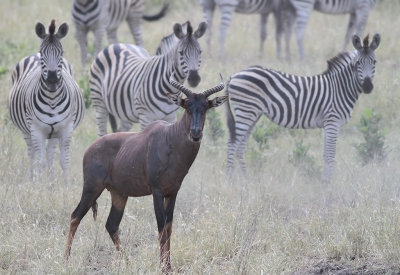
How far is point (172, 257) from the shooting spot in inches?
273

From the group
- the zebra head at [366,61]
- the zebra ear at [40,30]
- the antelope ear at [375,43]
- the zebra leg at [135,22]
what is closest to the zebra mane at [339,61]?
the zebra head at [366,61]

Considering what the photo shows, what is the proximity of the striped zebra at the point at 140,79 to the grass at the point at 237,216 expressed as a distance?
764mm

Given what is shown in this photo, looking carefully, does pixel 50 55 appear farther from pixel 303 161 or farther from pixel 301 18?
pixel 301 18

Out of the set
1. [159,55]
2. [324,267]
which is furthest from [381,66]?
[324,267]

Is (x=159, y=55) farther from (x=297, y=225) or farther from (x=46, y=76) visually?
(x=297, y=225)

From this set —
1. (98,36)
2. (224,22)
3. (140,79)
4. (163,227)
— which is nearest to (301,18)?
(224,22)

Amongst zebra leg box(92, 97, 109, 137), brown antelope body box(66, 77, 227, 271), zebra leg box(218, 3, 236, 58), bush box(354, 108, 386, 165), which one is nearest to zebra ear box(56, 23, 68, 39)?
zebra leg box(92, 97, 109, 137)

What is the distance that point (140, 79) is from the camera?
10.4 meters

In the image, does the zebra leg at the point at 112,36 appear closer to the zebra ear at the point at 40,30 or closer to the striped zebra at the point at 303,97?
the striped zebra at the point at 303,97

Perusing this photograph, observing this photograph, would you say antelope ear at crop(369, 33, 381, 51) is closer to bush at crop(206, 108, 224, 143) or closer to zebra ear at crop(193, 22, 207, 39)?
zebra ear at crop(193, 22, 207, 39)

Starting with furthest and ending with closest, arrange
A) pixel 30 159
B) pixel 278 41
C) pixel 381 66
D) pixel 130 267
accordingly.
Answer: pixel 278 41 < pixel 381 66 < pixel 30 159 < pixel 130 267

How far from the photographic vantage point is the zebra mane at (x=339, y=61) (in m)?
10.7

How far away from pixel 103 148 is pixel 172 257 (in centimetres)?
99

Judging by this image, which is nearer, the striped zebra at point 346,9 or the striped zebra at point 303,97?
the striped zebra at point 303,97
